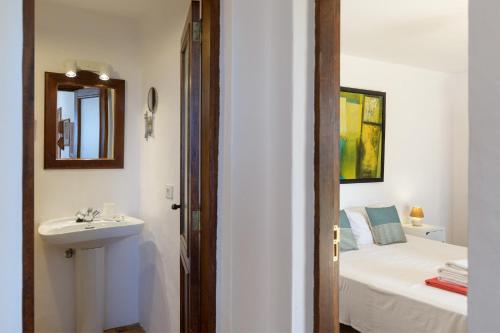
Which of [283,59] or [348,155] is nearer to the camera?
[283,59]

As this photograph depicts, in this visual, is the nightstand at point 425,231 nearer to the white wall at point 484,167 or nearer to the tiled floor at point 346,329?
the tiled floor at point 346,329

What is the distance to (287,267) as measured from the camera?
4.26ft

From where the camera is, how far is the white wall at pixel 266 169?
1.28 metres

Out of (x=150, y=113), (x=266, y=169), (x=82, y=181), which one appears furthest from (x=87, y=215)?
(x=266, y=169)

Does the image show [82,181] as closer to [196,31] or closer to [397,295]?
[196,31]

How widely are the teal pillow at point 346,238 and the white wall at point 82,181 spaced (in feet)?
5.94

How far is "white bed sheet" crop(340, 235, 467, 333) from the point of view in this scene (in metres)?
2.16

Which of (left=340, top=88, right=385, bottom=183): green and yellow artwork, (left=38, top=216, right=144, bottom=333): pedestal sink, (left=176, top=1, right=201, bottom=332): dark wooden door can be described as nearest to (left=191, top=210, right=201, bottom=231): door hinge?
(left=176, top=1, right=201, bottom=332): dark wooden door

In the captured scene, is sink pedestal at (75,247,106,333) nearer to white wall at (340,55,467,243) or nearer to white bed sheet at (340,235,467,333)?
white bed sheet at (340,235,467,333)

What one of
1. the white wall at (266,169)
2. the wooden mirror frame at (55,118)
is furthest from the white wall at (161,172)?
the white wall at (266,169)

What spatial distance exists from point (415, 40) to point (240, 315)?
10.2ft

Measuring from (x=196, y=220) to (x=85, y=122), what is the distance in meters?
1.69

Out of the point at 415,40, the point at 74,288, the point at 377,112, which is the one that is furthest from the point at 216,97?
the point at 377,112

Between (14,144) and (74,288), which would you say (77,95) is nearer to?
(74,288)
